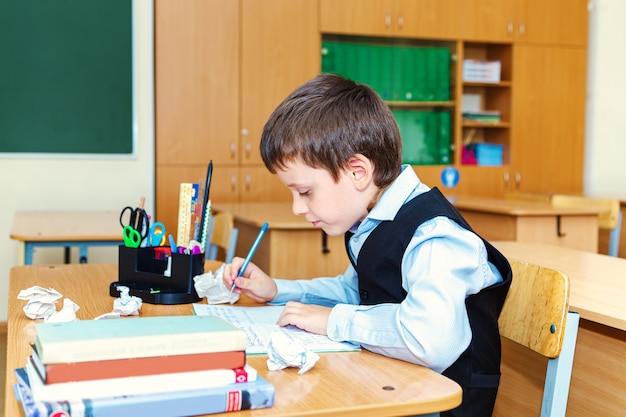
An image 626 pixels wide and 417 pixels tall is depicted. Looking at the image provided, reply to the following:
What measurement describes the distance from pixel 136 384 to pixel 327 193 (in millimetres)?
539

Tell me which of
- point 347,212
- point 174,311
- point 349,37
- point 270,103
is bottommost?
point 174,311

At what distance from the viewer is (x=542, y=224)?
375 centimetres

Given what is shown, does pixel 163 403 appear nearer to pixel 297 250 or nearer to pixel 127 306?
pixel 127 306

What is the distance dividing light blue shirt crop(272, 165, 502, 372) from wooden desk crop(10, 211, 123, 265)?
6.17 ft

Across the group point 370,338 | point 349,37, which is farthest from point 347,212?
point 349,37

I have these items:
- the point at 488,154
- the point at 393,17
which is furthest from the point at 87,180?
the point at 488,154

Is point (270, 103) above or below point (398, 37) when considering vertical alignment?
below

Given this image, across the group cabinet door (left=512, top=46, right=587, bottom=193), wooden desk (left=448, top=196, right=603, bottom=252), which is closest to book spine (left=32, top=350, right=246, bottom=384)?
wooden desk (left=448, top=196, right=603, bottom=252)

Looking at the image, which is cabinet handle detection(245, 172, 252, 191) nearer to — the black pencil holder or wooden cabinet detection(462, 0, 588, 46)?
wooden cabinet detection(462, 0, 588, 46)

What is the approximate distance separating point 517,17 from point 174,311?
4.70m

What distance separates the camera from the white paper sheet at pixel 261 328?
1114 millimetres

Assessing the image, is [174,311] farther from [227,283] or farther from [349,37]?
[349,37]

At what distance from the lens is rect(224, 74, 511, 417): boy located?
116 cm

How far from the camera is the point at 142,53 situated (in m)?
4.64
